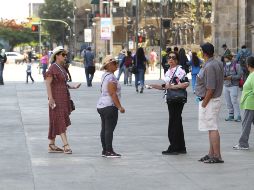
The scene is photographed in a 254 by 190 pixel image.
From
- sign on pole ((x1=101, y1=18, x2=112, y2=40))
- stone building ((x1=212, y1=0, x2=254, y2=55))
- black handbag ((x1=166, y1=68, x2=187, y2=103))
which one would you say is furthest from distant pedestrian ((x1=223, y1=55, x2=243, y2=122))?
sign on pole ((x1=101, y1=18, x2=112, y2=40))

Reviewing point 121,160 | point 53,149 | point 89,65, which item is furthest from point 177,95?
point 89,65

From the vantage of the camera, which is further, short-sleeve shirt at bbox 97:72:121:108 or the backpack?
the backpack

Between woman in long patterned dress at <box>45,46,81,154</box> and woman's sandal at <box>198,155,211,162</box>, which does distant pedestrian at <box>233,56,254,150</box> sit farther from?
woman in long patterned dress at <box>45,46,81,154</box>

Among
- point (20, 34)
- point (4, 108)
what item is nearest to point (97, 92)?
point (4, 108)

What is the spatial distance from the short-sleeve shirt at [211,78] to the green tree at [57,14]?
11309cm

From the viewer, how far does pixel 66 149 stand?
13383 millimetres

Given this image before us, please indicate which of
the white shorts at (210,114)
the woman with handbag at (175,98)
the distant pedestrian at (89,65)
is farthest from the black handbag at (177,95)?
the distant pedestrian at (89,65)

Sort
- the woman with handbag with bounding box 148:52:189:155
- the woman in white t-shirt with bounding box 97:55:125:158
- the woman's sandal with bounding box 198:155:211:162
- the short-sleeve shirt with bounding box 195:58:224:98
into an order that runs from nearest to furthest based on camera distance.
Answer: the short-sleeve shirt with bounding box 195:58:224:98 → the woman's sandal with bounding box 198:155:211:162 → the woman in white t-shirt with bounding box 97:55:125:158 → the woman with handbag with bounding box 148:52:189:155

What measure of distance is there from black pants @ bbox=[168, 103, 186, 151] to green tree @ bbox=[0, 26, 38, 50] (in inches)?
5731

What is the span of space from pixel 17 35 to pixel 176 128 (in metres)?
146

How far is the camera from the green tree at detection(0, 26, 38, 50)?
15738 cm

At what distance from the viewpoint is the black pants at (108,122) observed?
12.8 metres

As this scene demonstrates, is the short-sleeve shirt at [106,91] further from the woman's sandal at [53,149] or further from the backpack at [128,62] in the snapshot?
the backpack at [128,62]

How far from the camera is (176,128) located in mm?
13406
